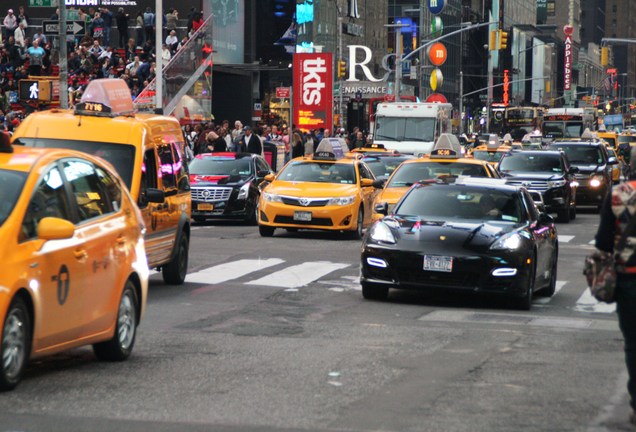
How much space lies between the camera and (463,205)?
15914 millimetres

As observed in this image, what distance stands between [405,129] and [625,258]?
38.3 metres

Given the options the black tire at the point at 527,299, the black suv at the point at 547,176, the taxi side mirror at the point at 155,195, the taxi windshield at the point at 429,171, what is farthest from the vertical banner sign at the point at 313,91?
the black tire at the point at 527,299

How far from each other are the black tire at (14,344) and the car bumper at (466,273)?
6609 millimetres

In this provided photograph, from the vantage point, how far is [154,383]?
9273 mm

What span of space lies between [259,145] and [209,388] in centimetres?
2772

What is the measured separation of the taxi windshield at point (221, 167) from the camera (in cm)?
2948

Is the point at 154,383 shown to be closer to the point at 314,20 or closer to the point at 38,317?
the point at 38,317

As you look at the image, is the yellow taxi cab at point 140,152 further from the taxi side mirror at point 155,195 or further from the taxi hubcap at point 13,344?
the taxi hubcap at point 13,344

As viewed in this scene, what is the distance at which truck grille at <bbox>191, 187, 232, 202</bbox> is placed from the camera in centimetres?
2841

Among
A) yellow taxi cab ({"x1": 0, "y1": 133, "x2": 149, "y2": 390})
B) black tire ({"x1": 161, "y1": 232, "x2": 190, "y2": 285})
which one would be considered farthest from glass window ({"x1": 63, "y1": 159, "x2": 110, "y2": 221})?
black tire ({"x1": 161, "y1": 232, "x2": 190, "y2": 285})

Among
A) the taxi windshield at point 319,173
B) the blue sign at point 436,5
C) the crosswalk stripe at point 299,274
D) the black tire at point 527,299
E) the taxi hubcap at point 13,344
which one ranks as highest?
the blue sign at point 436,5

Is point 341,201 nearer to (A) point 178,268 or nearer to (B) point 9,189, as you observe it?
(A) point 178,268

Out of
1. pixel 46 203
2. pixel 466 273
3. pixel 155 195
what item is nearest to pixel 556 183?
pixel 466 273

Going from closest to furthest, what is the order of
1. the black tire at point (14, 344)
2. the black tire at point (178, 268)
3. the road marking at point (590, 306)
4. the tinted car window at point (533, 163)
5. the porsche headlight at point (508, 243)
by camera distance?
the black tire at point (14, 344), the porsche headlight at point (508, 243), the road marking at point (590, 306), the black tire at point (178, 268), the tinted car window at point (533, 163)
